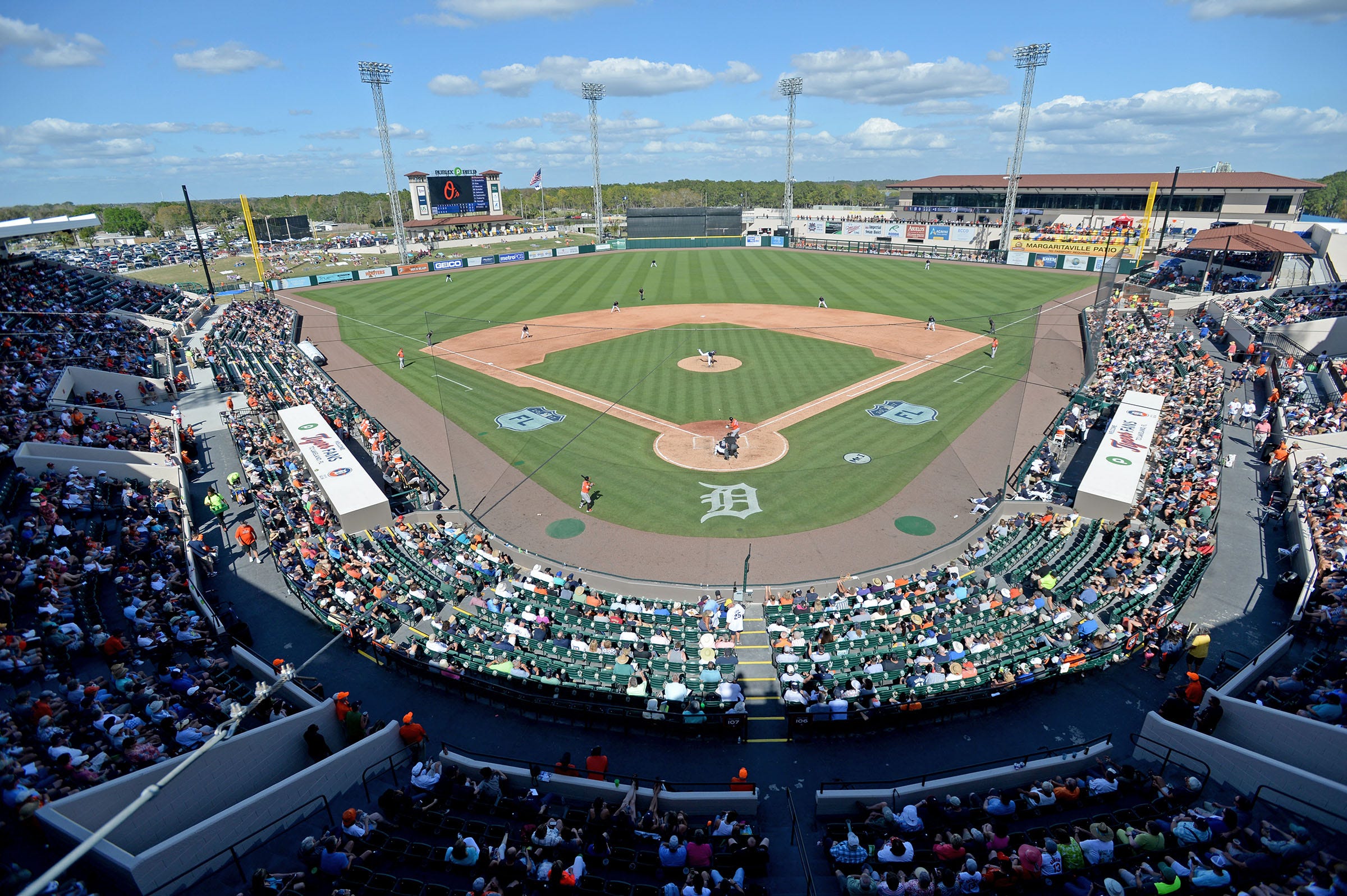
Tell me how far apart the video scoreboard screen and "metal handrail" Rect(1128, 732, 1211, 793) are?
354 ft

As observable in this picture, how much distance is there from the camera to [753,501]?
22.7 m

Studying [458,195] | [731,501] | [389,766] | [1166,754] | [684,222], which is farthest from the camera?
[458,195]

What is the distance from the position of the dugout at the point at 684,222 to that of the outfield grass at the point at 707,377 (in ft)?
62.1

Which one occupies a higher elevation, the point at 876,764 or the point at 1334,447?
the point at 1334,447

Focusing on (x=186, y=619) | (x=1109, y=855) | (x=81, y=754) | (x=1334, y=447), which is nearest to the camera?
(x=1109, y=855)

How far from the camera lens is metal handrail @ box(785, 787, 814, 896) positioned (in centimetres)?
895

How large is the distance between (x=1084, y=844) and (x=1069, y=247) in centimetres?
7730

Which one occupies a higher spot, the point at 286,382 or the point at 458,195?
the point at 458,195

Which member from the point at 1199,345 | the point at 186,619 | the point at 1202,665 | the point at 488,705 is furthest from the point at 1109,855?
Result: the point at 1199,345

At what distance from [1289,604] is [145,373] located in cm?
4797

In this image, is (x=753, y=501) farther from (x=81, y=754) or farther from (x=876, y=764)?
(x=81, y=754)

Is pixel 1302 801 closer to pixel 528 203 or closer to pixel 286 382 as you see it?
pixel 286 382

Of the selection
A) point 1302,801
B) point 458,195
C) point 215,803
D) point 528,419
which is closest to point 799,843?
point 1302,801

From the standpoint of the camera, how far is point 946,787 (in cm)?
1084
